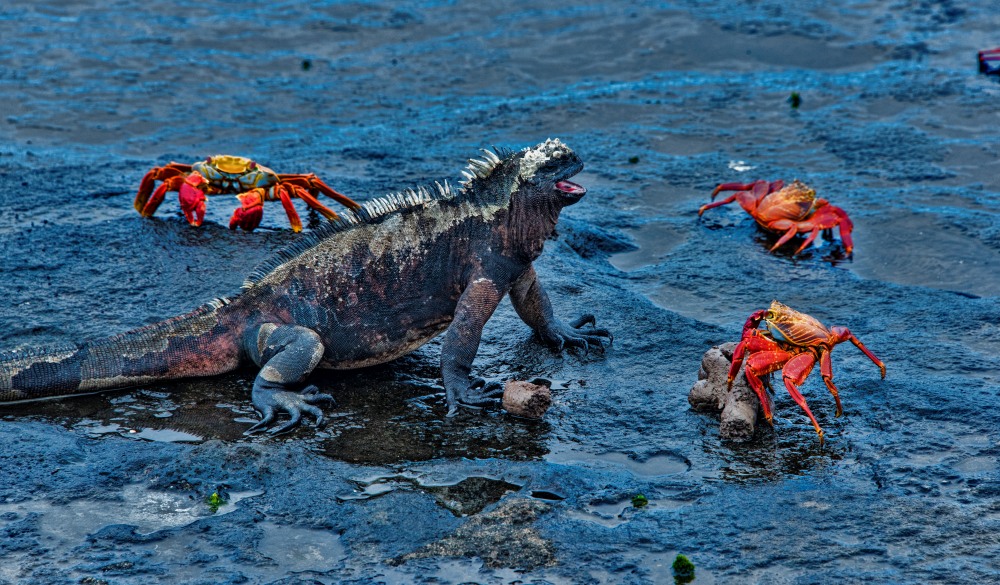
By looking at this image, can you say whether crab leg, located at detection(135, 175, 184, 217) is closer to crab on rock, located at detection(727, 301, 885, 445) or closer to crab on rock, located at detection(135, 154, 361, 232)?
crab on rock, located at detection(135, 154, 361, 232)

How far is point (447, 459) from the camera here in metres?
4.98

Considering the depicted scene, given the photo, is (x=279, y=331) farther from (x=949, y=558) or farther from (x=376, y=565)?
(x=949, y=558)

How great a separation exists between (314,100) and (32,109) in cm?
314

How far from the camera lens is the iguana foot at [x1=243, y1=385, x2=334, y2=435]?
5246 mm

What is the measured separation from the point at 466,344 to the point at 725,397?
1458 millimetres

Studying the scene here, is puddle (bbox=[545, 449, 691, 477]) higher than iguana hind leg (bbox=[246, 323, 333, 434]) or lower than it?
lower

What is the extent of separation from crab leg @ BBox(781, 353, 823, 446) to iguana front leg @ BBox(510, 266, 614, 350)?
1.44m

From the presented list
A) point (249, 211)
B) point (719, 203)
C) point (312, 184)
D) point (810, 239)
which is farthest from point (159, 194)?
point (810, 239)

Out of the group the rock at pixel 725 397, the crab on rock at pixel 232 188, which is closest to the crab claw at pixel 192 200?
the crab on rock at pixel 232 188

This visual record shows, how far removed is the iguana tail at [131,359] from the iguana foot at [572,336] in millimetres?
1876

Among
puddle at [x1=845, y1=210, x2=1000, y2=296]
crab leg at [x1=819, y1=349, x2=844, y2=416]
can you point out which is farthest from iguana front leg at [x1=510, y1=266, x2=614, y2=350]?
puddle at [x1=845, y1=210, x2=1000, y2=296]

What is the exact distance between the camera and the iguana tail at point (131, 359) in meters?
5.47

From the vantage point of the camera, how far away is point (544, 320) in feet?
20.4

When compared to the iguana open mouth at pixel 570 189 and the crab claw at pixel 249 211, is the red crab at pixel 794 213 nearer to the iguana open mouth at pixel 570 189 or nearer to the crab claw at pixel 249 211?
the iguana open mouth at pixel 570 189
